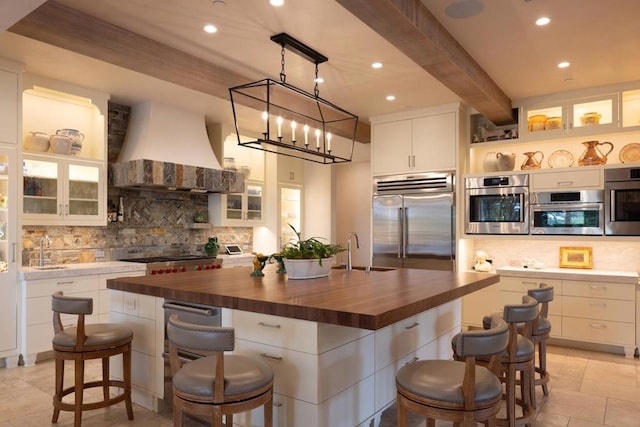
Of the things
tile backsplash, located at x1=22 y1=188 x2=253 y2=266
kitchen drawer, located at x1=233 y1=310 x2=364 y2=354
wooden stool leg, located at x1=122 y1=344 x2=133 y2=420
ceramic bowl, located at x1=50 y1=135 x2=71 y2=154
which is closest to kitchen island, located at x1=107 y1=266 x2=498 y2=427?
kitchen drawer, located at x1=233 y1=310 x2=364 y2=354

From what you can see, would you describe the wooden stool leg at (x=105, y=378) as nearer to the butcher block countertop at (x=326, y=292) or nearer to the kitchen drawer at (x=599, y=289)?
the butcher block countertop at (x=326, y=292)

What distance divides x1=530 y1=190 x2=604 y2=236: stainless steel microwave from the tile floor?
1.36 meters

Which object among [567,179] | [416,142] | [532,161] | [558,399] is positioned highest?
[416,142]

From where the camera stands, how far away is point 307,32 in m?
3.42

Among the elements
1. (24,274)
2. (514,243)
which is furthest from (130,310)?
(514,243)

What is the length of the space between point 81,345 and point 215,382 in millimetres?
1222

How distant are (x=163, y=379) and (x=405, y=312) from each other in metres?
1.73

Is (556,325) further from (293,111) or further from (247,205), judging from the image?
(247,205)

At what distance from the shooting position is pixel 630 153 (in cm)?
475

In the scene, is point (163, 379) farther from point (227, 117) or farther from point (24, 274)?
point (227, 117)

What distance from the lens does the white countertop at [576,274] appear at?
4.49m

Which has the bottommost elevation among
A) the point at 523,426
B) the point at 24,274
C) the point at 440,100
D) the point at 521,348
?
the point at 523,426

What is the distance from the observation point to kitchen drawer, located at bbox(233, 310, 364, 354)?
7.06 feet

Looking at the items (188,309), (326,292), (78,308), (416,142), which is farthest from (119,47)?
(416,142)
